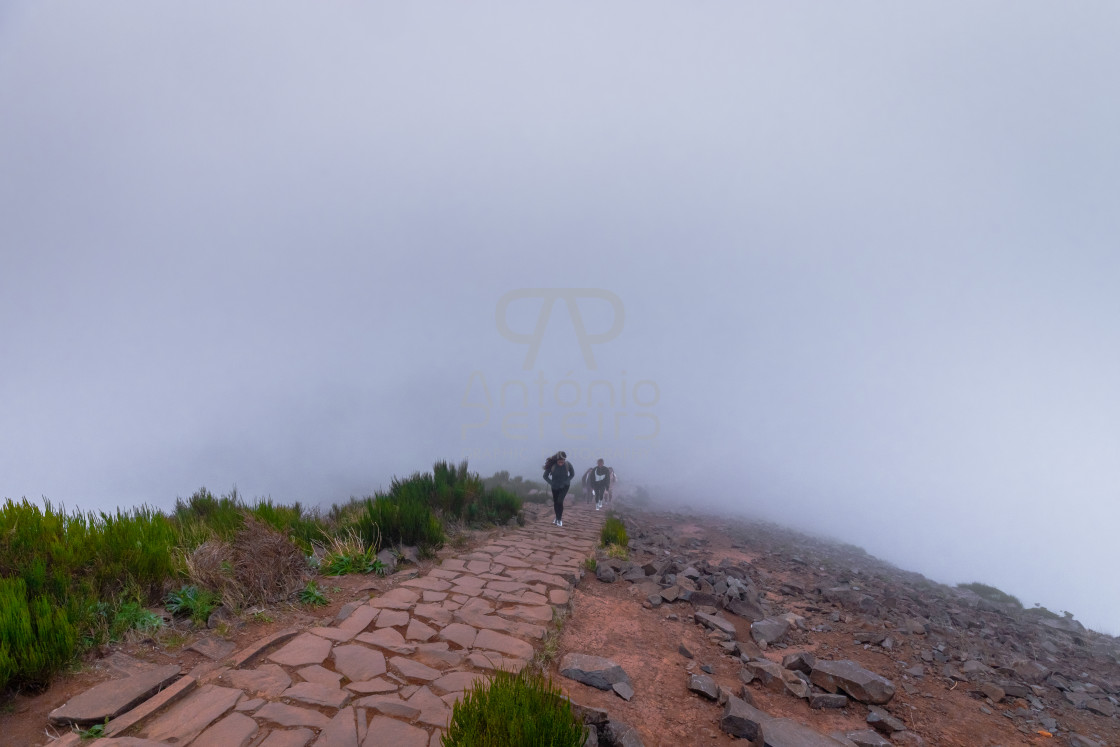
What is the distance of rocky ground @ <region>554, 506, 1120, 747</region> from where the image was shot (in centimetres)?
364

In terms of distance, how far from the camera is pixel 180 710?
2.90m

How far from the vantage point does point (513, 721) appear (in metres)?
2.27

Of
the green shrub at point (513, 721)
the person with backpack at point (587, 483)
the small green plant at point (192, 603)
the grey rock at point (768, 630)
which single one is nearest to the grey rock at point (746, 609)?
the grey rock at point (768, 630)

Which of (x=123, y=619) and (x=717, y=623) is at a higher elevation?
(x=123, y=619)

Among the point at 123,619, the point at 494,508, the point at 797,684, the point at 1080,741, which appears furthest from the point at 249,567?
the point at 1080,741

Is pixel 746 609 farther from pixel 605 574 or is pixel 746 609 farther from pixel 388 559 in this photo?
pixel 388 559

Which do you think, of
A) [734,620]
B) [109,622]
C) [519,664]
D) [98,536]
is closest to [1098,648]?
[734,620]

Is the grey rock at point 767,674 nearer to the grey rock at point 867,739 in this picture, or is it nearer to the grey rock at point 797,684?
the grey rock at point 797,684

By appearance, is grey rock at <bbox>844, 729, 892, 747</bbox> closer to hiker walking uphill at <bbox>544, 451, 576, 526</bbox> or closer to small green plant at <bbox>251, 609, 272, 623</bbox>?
small green plant at <bbox>251, 609, 272, 623</bbox>

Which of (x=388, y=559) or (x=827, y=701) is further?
(x=388, y=559)

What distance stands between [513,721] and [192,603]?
3.48 meters

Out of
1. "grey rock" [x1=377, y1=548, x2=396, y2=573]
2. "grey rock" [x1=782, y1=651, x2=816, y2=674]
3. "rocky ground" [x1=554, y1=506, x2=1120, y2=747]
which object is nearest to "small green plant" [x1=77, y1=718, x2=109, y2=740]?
"rocky ground" [x1=554, y1=506, x2=1120, y2=747]

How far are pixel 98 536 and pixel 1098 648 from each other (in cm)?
1270

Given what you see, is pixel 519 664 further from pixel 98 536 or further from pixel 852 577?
pixel 852 577
